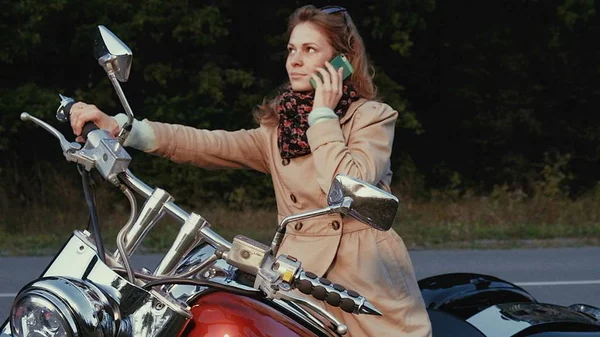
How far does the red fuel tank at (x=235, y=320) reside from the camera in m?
2.06

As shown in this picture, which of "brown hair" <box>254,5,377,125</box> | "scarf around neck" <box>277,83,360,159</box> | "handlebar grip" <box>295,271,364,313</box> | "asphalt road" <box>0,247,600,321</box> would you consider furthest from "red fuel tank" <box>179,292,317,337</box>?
"asphalt road" <box>0,247,600,321</box>

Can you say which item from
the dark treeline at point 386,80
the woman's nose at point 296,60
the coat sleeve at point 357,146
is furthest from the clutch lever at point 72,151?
the dark treeline at point 386,80

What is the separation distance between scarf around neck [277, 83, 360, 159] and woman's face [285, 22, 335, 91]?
0.03 metres

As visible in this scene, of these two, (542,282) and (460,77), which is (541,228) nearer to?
(542,282)

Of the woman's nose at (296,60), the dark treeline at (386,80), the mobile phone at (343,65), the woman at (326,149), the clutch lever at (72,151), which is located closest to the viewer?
the clutch lever at (72,151)

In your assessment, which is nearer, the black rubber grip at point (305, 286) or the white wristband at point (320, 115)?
the black rubber grip at point (305, 286)

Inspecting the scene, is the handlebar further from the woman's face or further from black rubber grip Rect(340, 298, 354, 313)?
the woman's face

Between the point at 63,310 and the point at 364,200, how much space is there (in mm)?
631

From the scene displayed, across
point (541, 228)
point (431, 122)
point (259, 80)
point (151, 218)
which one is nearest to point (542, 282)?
point (541, 228)

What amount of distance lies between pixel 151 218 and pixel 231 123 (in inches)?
548

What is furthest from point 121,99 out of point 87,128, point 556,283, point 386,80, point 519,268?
point 386,80

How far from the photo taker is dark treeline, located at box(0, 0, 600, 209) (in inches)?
606

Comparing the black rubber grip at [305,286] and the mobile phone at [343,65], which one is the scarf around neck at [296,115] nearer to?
the mobile phone at [343,65]

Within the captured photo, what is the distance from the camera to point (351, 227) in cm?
263
